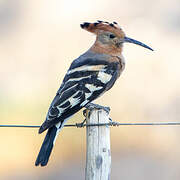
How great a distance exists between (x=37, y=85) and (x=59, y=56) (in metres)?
0.84

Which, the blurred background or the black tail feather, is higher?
the blurred background

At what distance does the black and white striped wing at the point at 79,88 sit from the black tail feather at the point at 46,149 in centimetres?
9

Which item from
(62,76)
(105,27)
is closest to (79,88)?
(105,27)

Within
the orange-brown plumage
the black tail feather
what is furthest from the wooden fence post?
the orange-brown plumage

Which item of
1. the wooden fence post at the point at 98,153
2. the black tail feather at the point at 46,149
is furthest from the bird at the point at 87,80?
the wooden fence post at the point at 98,153

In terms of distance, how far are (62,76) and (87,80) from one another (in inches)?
199

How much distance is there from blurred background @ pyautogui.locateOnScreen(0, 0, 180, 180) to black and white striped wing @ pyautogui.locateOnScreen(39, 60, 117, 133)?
2.97 metres

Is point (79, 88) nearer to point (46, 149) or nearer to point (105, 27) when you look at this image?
point (46, 149)

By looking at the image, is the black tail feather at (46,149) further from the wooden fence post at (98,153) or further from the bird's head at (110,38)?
the bird's head at (110,38)

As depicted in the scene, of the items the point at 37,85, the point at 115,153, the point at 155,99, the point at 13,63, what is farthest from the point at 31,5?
the point at 115,153

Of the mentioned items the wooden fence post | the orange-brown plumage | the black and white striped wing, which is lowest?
the wooden fence post

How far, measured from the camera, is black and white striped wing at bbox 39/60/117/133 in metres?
5.27

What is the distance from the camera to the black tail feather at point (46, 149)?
5.06 meters

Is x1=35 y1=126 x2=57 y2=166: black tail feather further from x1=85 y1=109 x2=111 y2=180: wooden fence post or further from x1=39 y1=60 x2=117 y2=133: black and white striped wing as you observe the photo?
x1=85 y1=109 x2=111 y2=180: wooden fence post
